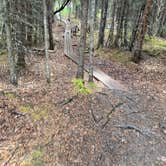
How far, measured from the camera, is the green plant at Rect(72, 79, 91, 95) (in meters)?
9.44

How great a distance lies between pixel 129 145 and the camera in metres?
6.72

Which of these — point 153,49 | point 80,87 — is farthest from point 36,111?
point 153,49

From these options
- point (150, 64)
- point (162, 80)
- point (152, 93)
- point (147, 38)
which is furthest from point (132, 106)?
point (147, 38)

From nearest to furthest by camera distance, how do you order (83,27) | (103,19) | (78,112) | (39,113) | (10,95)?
(39,113), (78,112), (10,95), (83,27), (103,19)

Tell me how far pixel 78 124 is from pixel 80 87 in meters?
2.68

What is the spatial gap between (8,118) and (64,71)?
6.03 metres

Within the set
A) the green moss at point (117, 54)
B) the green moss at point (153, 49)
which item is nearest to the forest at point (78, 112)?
the green moss at point (117, 54)

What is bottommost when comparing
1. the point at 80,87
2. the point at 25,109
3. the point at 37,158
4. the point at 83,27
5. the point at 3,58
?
the point at 37,158

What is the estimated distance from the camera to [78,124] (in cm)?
749

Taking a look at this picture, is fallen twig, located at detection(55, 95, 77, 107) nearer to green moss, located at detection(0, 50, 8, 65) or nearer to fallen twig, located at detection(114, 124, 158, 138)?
fallen twig, located at detection(114, 124, 158, 138)

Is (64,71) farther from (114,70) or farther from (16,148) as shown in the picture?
(16,148)

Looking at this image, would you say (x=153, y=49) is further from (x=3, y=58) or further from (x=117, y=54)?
(x=3, y=58)

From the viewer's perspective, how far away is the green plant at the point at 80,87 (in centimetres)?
944

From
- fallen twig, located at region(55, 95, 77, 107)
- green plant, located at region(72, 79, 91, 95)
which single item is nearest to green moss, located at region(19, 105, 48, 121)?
fallen twig, located at region(55, 95, 77, 107)
